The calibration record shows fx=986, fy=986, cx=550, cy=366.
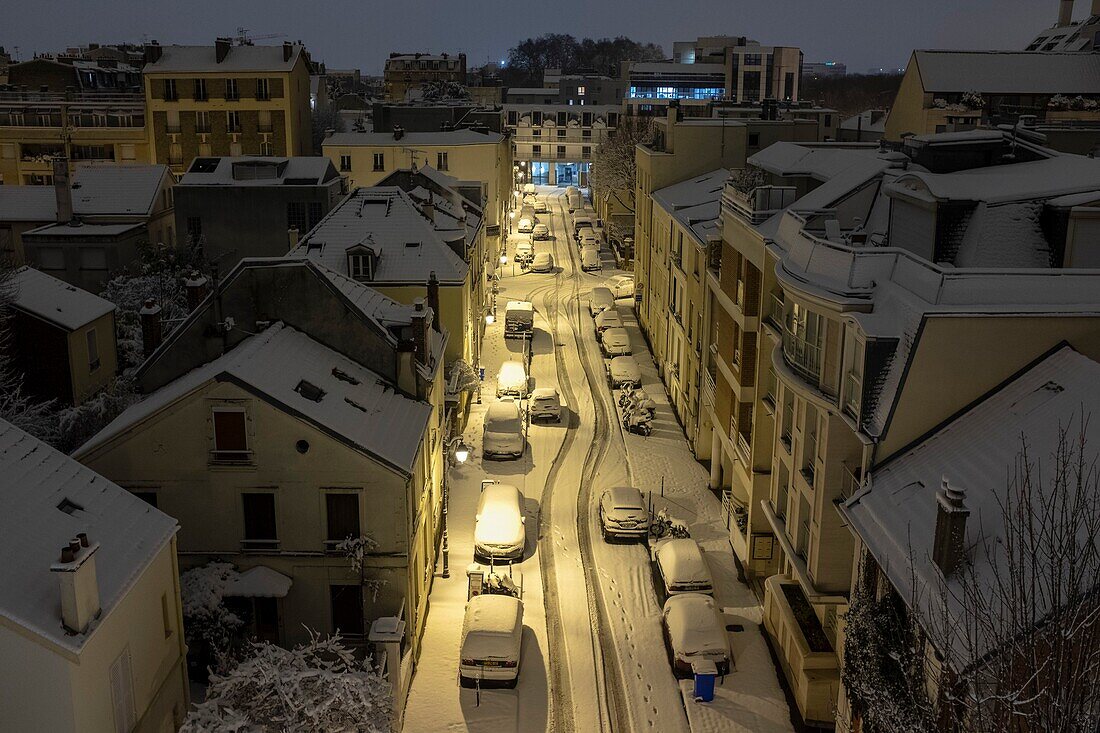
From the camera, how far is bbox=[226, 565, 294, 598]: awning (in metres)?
23.6

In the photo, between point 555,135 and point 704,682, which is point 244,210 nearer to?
point 704,682

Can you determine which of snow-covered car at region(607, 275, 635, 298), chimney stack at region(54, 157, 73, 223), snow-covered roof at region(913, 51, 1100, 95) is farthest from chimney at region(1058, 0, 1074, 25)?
chimney stack at region(54, 157, 73, 223)

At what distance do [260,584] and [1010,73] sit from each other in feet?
192

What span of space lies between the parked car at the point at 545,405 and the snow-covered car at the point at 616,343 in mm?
8926

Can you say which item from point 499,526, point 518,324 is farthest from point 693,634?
point 518,324

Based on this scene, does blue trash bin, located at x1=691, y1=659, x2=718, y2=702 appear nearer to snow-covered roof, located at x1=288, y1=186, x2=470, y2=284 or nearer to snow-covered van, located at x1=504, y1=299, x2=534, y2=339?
snow-covered roof, located at x1=288, y1=186, x2=470, y2=284

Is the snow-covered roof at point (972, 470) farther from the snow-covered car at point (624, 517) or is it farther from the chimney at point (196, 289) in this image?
the chimney at point (196, 289)

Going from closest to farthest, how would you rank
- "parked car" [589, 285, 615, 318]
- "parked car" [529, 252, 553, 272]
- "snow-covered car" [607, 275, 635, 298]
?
"parked car" [589, 285, 615, 318], "snow-covered car" [607, 275, 635, 298], "parked car" [529, 252, 553, 272]

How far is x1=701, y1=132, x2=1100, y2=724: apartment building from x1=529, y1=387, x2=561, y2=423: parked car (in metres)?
12.8

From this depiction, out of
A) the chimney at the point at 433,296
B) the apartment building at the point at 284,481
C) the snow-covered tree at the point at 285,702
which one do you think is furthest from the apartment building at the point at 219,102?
the snow-covered tree at the point at 285,702

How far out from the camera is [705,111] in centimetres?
7344

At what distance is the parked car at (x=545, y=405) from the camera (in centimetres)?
4297

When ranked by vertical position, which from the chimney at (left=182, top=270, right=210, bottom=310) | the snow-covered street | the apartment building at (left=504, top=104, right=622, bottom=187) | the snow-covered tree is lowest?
the snow-covered street

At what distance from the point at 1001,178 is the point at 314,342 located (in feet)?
60.2
